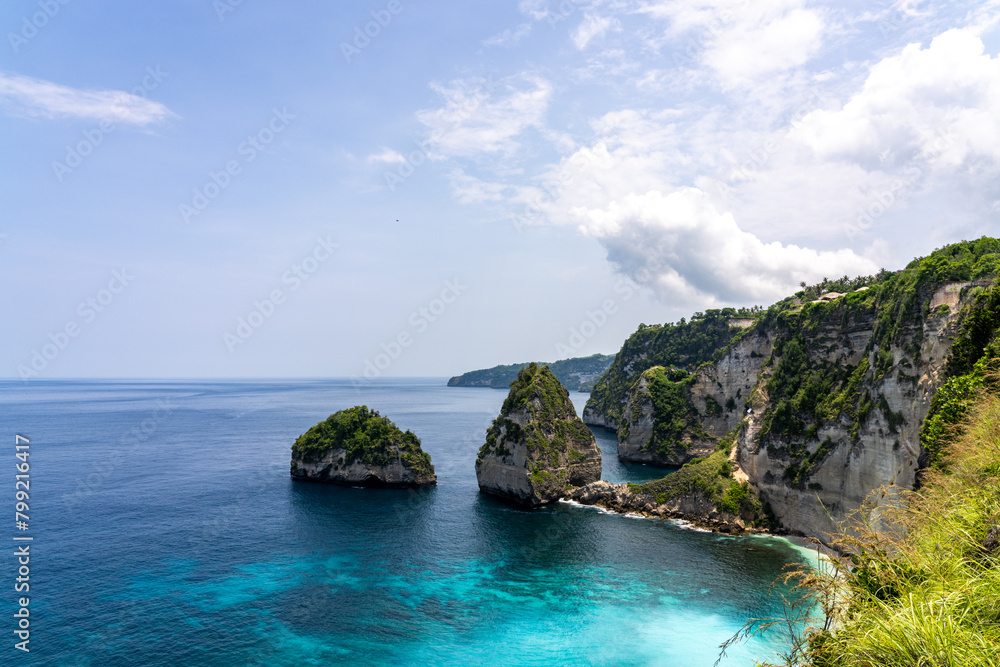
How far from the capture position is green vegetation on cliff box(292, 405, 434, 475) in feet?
285

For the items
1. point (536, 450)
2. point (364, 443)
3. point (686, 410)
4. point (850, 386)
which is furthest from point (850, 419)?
point (364, 443)

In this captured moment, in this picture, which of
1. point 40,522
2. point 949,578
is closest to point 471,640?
point 949,578

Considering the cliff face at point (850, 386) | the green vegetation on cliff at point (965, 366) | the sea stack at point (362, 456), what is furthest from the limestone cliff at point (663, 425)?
the green vegetation on cliff at point (965, 366)

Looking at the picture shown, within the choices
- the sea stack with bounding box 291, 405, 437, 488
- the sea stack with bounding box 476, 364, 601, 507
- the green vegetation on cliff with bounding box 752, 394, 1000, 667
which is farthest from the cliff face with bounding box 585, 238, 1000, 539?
the sea stack with bounding box 291, 405, 437, 488

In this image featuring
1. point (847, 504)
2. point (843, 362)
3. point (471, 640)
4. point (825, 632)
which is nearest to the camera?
point (825, 632)

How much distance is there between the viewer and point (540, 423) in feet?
261

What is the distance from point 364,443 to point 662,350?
93.6 meters

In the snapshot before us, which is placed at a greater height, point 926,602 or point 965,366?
point 965,366

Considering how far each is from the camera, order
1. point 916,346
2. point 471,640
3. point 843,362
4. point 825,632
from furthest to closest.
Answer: point 843,362, point 916,346, point 471,640, point 825,632

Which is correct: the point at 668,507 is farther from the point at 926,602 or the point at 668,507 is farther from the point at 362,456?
the point at 926,602

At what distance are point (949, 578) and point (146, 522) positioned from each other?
262 feet

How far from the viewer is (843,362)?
60719 mm

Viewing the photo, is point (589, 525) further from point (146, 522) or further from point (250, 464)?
point (250, 464)

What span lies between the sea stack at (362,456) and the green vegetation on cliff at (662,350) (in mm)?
77669
